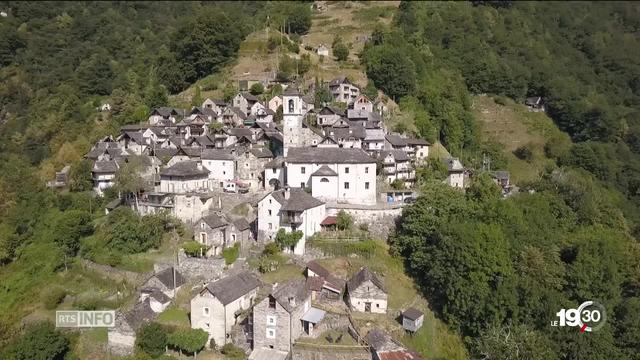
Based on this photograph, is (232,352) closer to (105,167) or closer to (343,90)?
(105,167)

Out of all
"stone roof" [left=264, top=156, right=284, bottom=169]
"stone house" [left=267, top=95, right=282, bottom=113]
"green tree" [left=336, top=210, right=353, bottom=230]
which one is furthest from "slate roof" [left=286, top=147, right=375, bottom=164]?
"stone house" [left=267, top=95, right=282, bottom=113]

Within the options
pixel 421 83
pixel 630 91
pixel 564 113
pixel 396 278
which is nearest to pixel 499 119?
pixel 564 113

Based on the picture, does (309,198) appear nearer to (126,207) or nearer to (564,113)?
(126,207)

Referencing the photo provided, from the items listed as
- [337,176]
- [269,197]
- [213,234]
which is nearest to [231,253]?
[213,234]

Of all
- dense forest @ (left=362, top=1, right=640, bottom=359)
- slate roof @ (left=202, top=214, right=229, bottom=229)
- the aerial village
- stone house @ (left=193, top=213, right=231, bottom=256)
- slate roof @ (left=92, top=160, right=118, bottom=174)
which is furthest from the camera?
slate roof @ (left=92, top=160, right=118, bottom=174)

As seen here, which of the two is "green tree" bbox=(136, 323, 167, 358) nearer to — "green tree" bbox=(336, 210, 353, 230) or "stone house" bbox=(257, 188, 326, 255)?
"stone house" bbox=(257, 188, 326, 255)

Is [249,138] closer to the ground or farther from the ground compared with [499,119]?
farther from the ground
